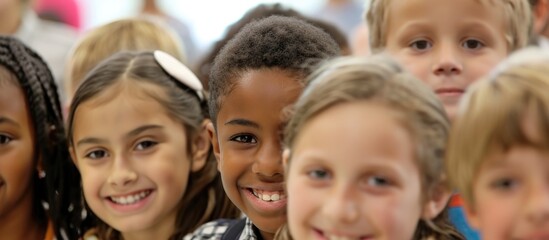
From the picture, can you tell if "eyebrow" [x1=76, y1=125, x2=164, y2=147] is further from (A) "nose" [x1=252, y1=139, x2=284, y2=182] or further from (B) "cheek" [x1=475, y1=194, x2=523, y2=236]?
(B) "cheek" [x1=475, y1=194, x2=523, y2=236]

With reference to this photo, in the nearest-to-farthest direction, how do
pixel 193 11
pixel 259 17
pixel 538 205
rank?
pixel 538 205 < pixel 259 17 < pixel 193 11

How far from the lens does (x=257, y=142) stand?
208 centimetres

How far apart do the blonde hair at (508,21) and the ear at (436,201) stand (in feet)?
1.86

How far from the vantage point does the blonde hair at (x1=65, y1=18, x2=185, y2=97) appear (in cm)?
296

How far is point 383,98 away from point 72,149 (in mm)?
1086

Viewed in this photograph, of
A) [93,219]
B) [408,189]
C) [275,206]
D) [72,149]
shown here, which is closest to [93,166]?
[72,149]

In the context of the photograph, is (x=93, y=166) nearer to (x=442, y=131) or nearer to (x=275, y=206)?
(x=275, y=206)

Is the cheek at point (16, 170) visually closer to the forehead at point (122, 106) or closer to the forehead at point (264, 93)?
the forehead at point (122, 106)

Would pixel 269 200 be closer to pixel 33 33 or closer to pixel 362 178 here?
pixel 362 178

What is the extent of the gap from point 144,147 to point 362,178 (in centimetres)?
89

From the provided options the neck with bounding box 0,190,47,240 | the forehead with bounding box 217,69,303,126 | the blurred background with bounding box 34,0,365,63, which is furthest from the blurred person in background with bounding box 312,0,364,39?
the forehead with bounding box 217,69,303,126

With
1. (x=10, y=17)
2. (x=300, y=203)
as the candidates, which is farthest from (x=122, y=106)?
(x=10, y=17)

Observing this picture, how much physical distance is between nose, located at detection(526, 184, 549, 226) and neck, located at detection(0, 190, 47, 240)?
5.17 feet

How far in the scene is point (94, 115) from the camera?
2.40 metres
